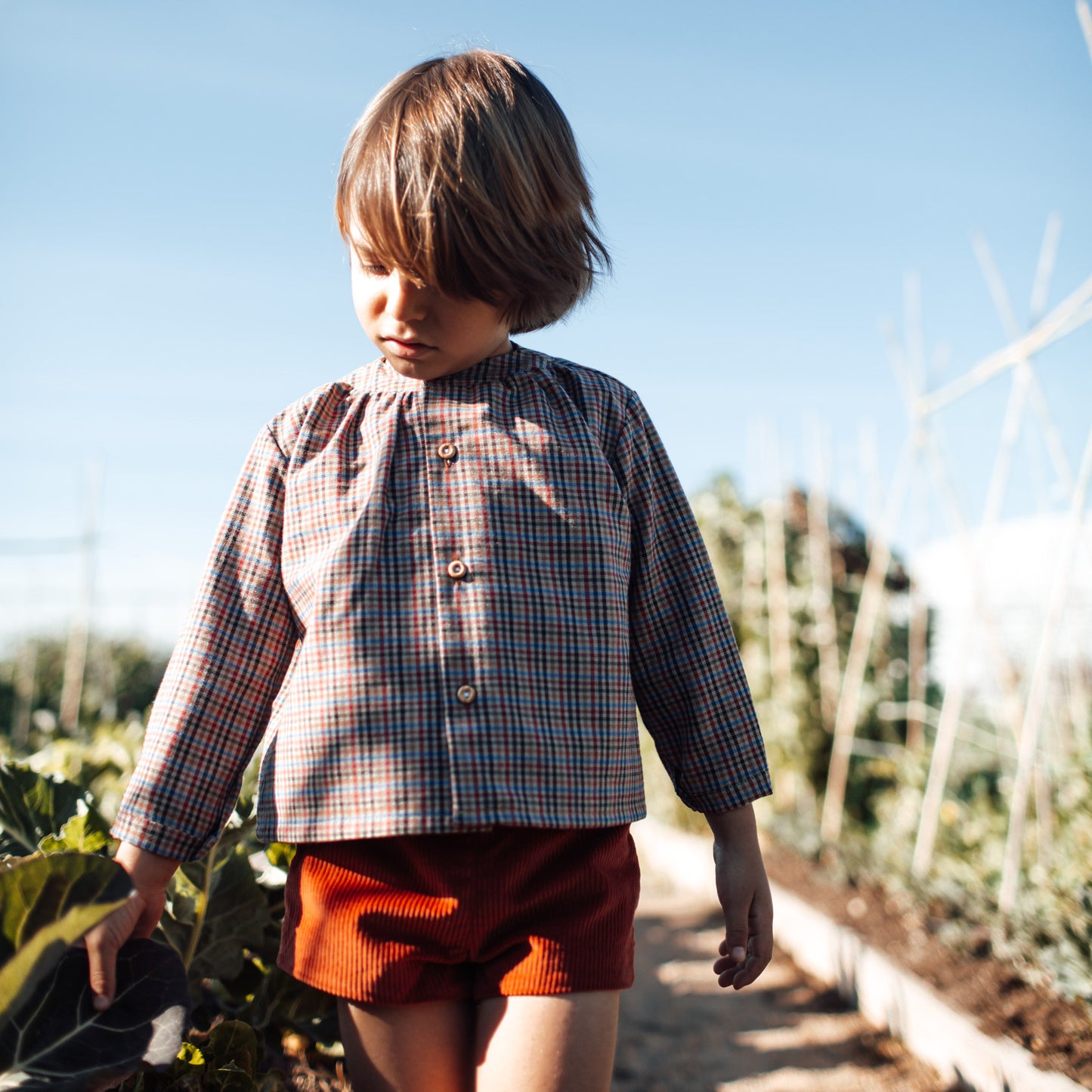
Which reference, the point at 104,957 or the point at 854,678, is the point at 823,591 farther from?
the point at 104,957

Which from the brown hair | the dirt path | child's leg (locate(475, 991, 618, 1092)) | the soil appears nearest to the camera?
child's leg (locate(475, 991, 618, 1092))

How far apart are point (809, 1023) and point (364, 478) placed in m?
2.81

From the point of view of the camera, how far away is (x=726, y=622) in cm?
139

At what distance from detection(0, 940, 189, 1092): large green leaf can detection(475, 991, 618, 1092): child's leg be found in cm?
33

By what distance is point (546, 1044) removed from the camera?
112 cm

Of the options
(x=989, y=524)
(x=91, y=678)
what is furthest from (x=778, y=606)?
(x=91, y=678)

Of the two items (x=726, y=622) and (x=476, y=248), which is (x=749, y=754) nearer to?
(x=726, y=622)

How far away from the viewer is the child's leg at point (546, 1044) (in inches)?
44.0

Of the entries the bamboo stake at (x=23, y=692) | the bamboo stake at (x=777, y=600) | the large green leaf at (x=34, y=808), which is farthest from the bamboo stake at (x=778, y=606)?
the large green leaf at (x=34, y=808)

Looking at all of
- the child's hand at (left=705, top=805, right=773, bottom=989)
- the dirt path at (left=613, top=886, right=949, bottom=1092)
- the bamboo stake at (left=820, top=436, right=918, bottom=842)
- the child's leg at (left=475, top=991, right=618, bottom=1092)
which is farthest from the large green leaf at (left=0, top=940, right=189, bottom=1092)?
the bamboo stake at (left=820, top=436, right=918, bottom=842)

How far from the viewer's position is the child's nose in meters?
1.23

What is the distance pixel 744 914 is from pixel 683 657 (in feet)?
1.06

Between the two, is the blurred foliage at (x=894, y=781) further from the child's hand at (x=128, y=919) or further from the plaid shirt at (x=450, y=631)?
the child's hand at (x=128, y=919)

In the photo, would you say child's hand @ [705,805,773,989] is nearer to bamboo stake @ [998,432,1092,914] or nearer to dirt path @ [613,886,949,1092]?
dirt path @ [613,886,949,1092]
